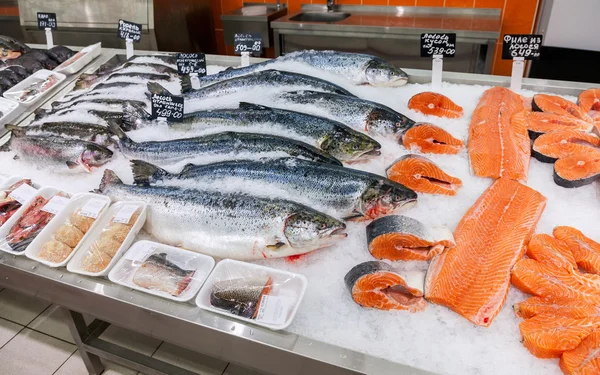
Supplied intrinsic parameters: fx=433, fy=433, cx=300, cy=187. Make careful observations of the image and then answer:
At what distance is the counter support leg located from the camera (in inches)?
95.1

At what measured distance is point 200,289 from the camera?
5.63ft

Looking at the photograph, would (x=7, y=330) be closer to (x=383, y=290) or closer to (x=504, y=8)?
(x=383, y=290)

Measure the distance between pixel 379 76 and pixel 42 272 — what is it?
2193 millimetres

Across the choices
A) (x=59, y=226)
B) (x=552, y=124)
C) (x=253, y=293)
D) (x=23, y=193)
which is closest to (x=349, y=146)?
(x=253, y=293)

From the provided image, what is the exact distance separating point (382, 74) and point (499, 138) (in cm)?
88

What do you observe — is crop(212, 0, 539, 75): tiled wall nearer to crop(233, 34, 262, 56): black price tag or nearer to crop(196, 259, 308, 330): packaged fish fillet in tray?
crop(233, 34, 262, 56): black price tag

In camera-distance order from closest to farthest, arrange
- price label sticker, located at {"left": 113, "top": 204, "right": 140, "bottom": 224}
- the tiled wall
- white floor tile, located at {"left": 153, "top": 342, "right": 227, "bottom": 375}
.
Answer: price label sticker, located at {"left": 113, "top": 204, "right": 140, "bottom": 224} < white floor tile, located at {"left": 153, "top": 342, "right": 227, "bottom": 375} < the tiled wall

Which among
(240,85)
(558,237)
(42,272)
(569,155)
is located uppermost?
(240,85)

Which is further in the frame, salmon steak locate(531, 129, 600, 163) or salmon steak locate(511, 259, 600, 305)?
salmon steak locate(531, 129, 600, 163)

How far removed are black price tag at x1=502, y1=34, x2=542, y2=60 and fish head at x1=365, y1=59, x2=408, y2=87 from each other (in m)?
0.63

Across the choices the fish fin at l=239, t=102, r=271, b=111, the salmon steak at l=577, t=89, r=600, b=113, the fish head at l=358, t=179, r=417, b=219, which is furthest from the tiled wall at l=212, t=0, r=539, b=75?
the fish head at l=358, t=179, r=417, b=219

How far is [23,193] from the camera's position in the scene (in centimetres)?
227

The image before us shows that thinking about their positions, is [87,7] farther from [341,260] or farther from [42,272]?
[341,260]

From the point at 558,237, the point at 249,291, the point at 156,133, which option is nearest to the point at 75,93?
the point at 156,133
